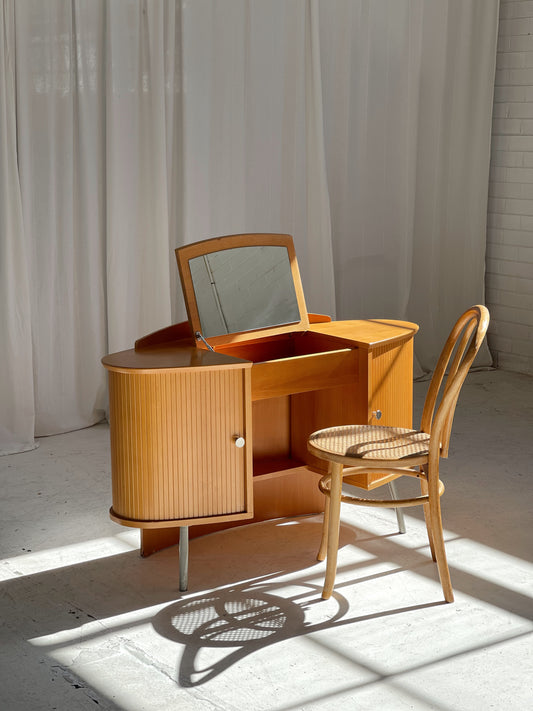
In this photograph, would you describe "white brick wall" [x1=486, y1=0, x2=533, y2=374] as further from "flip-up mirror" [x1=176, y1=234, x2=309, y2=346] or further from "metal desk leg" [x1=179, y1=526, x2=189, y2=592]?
"metal desk leg" [x1=179, y1=526, x2=189, y2=592]

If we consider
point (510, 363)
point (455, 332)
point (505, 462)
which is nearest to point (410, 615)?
point (455, 332)

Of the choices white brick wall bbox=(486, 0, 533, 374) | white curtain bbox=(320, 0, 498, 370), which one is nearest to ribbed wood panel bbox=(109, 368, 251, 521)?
white curtain bbox=(320, 0, 498, 370)

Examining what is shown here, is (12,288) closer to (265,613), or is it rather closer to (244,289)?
(244,289)

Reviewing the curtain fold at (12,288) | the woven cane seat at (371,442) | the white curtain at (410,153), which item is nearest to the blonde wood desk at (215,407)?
the woven cane seat at (371,442)

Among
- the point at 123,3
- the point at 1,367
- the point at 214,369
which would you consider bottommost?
the point at 1,367

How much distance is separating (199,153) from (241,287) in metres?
1.75

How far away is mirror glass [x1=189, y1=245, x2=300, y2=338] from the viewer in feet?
9.74

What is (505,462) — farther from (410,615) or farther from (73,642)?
(73,642)

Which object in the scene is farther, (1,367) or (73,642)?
(1,367)

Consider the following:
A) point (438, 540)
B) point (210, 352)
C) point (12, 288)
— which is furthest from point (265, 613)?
point (12, 288)

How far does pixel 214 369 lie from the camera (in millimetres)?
2699

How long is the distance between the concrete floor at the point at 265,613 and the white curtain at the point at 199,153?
943 millimetres

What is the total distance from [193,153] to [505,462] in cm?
204

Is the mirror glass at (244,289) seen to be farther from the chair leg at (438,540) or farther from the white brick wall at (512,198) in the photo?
the white brick wall at (512,198)
